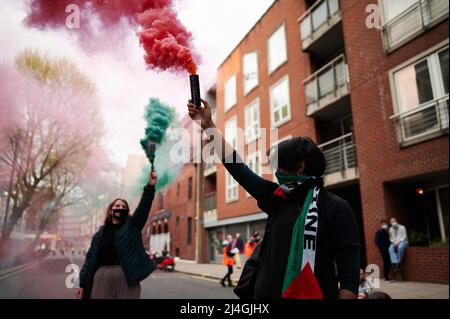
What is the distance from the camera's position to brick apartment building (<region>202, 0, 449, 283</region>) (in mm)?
9797

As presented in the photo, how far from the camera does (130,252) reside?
3.55 m

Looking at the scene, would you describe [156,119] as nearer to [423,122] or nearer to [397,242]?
[397,242]

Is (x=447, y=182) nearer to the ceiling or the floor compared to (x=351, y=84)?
nearer to the floor

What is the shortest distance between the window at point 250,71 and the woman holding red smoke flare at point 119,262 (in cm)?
1618

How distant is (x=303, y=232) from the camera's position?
1.56m

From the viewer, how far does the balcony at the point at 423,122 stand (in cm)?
940

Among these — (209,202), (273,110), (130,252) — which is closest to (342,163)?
(273,110)

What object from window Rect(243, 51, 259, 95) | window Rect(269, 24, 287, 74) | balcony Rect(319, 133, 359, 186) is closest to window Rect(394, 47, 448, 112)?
balcony Rect(319, 133, 359, 186)

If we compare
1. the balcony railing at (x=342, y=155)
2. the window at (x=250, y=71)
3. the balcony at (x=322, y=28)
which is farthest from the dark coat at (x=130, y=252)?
the window at (x=250, y=71)

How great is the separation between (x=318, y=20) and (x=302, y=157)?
14556 millimetres

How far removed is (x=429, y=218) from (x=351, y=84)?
17.8ft

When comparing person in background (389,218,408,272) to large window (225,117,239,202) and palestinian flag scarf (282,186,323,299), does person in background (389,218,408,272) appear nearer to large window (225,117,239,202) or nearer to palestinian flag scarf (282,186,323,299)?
palestinian flag scarf (282,186,323,299)
